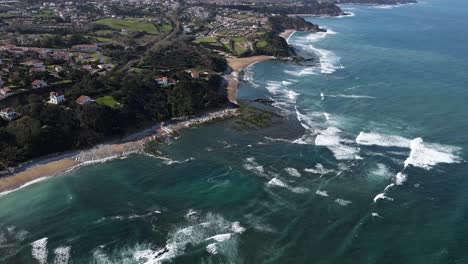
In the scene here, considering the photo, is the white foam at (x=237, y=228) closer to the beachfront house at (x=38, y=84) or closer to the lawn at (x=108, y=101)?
the lawn at (x=108, y=101)

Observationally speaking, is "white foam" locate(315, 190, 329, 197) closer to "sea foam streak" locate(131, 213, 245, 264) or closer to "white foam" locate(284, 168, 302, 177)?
"white foam" locate(284, 168, 302, 177)

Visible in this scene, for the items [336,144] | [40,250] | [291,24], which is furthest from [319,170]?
[291,24]

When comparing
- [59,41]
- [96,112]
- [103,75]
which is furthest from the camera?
[59,41]

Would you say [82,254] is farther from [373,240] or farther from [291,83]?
[291,83]

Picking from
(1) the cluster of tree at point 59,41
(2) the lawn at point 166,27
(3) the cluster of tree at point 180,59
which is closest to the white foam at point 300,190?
(3) the cluster of tree at point 180,59

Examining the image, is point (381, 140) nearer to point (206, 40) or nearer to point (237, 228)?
point (237, 228)

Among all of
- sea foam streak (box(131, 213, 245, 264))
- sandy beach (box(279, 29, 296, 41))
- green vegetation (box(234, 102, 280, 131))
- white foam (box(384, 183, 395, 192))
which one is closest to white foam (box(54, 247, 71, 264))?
sea foam streak (box(131, 213, 245, 264))

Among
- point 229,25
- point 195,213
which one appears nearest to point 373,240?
point 195,213
